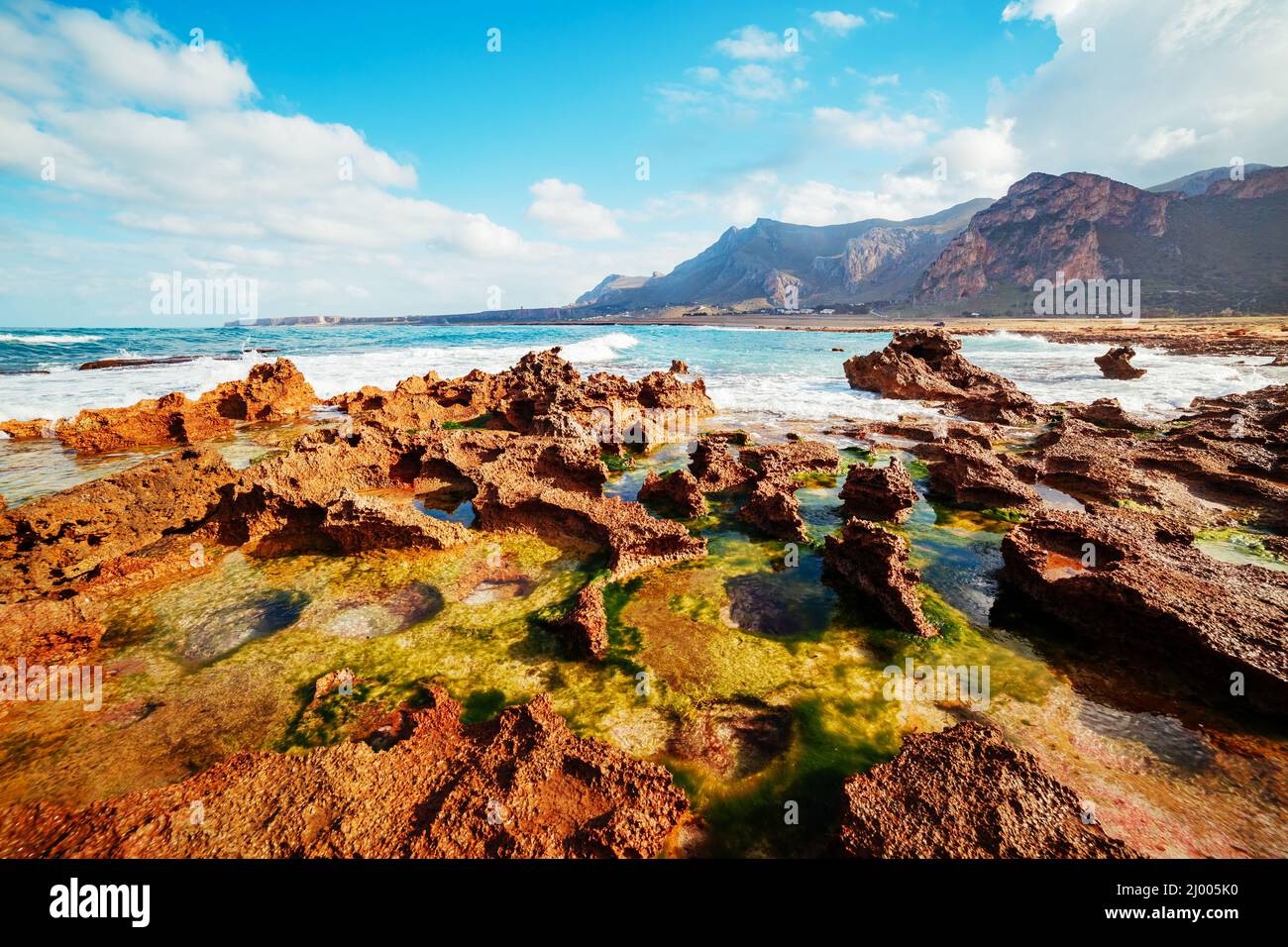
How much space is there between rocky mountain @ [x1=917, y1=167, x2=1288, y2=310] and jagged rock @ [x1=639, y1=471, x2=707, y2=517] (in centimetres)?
12306

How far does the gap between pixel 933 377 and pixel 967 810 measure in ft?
67.0

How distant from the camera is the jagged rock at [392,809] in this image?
2.56 m

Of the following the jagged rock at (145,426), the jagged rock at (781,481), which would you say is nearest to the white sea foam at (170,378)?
the jagged rock at (145,426)

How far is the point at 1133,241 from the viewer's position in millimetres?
121562

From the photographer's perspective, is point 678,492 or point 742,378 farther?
point 742,378

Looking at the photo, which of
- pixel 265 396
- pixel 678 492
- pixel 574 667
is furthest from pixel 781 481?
pixel 265 396

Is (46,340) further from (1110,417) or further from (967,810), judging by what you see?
(1110,417)

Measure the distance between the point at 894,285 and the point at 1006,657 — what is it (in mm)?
213064

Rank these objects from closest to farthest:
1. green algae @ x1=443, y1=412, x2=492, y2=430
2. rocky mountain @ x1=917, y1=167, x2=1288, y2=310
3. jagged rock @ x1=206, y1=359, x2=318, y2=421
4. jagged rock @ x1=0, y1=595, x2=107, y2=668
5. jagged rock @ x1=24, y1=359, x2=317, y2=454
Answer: jagged rock @ x1=0, y1=595, x2=107, y2=668 < jagged rock @ x1=24, y1=359, x2=317, y2=454 < green algae @ x1=443, y1=412, x2=492, y2=430 < jagged rock @ x1=206, y1=359, x2=318, y2=421 < rocky mountain @ x1=917, y1=167, x2=1288, y2=310

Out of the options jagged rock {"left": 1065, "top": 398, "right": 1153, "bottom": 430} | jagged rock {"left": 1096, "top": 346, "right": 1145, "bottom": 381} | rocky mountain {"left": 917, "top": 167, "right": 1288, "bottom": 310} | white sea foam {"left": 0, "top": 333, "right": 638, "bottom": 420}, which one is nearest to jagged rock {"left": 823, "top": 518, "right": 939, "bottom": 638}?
jagged rock {"left": 1065, "top": 398, "right": 1153, "bottom": 430}

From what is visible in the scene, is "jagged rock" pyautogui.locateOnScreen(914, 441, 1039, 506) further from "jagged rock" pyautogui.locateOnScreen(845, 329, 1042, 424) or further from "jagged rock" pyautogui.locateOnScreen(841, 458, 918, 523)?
"jagged rock" pyautogui.locateOnScreen(845, 329, 1042, 424)

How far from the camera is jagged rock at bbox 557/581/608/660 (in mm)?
4668

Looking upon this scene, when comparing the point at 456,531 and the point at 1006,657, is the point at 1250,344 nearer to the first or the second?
the point at 1006,657

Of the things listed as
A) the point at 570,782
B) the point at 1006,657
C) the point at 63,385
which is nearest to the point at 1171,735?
the point at 1006,657
